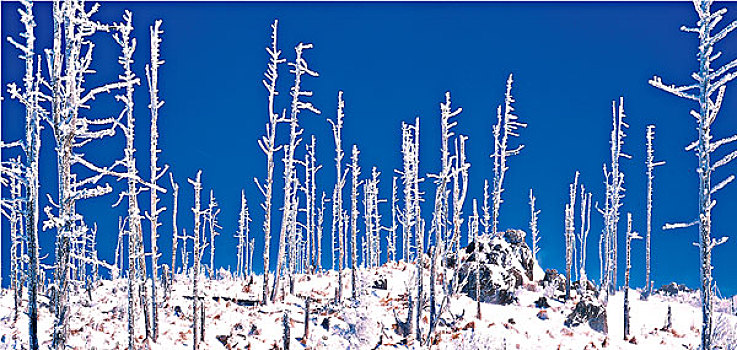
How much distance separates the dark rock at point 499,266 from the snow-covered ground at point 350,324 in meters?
0.83

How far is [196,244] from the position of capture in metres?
23.0

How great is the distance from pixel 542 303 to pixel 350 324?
1532cm

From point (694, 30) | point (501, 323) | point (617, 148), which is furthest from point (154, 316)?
point (617, 148)

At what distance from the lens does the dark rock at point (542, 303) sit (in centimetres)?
2986

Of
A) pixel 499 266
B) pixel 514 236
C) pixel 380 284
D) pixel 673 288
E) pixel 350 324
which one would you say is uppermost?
pixel 514 236

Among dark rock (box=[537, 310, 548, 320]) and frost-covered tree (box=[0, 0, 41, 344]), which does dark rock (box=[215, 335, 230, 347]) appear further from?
dark rock (box=[537, 310, 548, 320])

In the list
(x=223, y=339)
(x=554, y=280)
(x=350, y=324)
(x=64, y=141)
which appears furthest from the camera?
(x=554, y=280)

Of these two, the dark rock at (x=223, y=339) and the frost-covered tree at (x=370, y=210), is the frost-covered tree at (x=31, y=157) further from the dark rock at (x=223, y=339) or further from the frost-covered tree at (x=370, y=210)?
the frost-covered tree at (x=370, y=210)

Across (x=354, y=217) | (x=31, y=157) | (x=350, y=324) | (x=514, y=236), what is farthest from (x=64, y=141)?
(x=514, y=236)

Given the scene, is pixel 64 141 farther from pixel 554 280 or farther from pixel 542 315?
pixel 554 280

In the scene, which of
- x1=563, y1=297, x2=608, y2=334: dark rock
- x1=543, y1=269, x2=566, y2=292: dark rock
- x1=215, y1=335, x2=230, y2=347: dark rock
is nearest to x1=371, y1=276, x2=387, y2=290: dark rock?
x1=543, y1=269, x2=566, y2=292: dark rock

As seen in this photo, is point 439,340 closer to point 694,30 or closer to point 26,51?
point 694,30

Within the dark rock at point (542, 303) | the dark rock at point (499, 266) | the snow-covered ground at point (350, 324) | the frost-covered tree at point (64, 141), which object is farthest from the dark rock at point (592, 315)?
the frost-covered tree at point (64, 141)

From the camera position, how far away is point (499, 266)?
3234 cm
